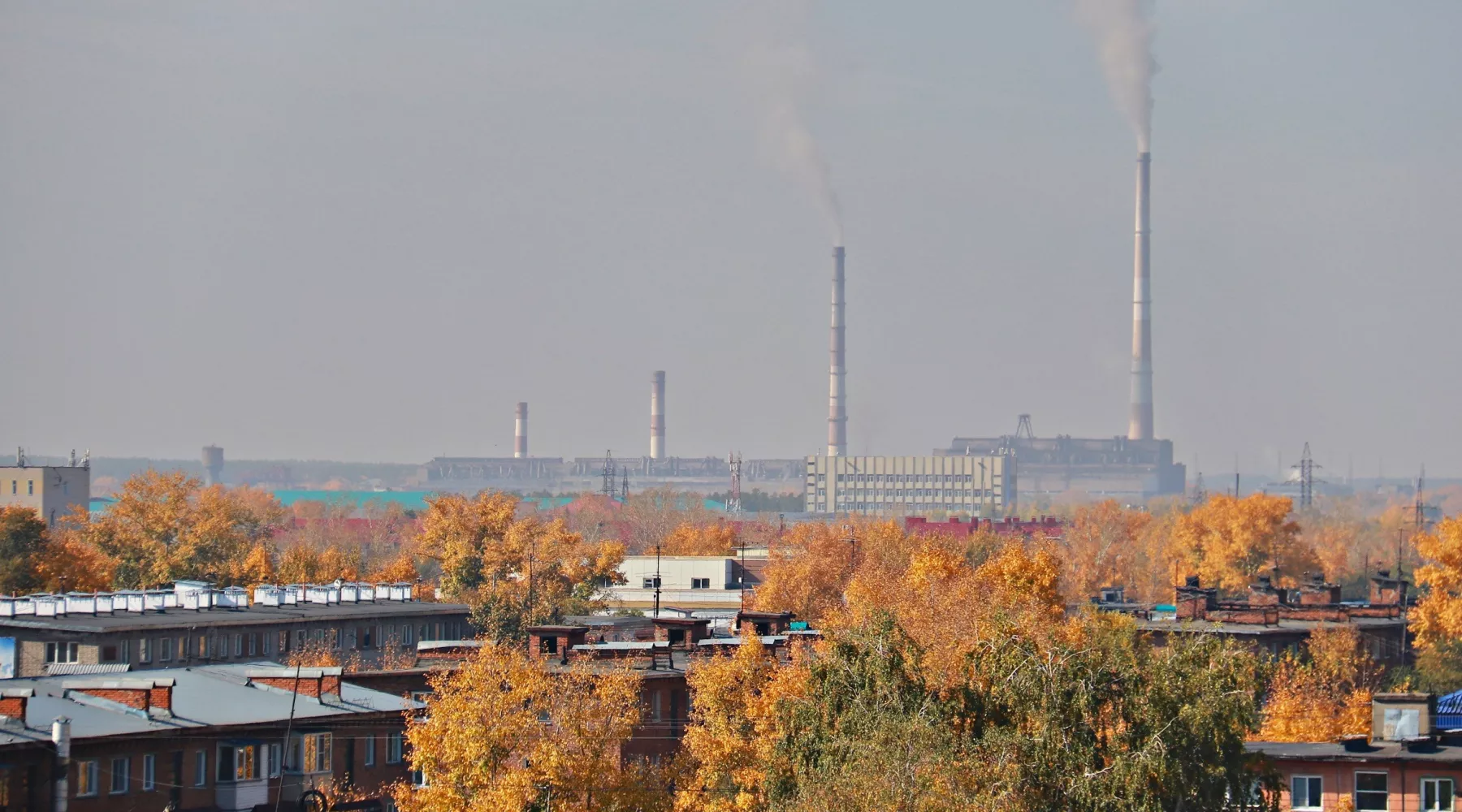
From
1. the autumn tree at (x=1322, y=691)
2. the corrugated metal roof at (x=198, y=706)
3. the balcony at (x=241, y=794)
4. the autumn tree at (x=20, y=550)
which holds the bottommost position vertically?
the balcony at (x=241, y=794)

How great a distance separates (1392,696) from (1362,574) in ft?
229

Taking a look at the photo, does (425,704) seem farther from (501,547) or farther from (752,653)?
(501,547)

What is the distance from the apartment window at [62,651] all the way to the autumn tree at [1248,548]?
56468 millimetres

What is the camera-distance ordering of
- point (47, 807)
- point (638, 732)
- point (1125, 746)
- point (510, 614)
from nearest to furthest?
point (1125, 746), point (47, 807), point (638, 732), point (510, 614)

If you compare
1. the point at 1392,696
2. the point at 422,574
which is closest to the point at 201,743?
the point at 1392,696

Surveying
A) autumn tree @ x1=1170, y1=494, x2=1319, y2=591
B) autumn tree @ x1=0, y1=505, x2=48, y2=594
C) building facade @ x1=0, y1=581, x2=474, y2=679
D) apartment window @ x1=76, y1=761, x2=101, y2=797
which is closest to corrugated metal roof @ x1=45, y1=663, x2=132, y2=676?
building facade @ x1=0, y1=581, x2=474, y2=679

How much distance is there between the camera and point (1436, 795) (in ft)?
101

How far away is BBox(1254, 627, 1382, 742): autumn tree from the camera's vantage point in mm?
39406

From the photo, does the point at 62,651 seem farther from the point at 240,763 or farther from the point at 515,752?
the point at 515,752

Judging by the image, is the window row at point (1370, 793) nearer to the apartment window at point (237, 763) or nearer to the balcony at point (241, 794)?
the balcony at point (241, 794)

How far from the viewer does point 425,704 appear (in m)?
32.6

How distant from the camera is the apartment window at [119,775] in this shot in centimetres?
2844

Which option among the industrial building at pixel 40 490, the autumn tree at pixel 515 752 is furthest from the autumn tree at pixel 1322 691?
the industrial building at pixel 40 490

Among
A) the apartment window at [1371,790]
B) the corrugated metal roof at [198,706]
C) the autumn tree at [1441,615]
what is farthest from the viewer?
the autumn tree at [1441,615]
